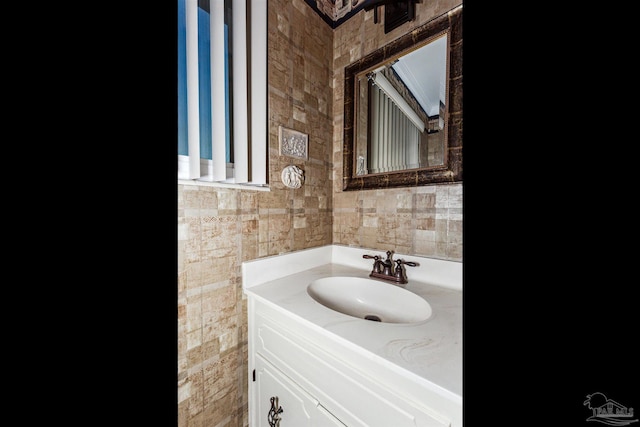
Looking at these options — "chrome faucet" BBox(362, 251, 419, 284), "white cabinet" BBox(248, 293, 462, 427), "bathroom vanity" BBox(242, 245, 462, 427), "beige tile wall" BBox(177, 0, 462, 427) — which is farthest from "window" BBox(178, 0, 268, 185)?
"chrome faucet" BBox(362, 251, 419, 284)

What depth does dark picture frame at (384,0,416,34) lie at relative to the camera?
43.4 inches

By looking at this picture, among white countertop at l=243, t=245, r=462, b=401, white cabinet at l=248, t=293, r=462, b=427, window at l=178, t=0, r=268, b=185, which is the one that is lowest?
white cabinet at l=248, t=293, r=462, b=427

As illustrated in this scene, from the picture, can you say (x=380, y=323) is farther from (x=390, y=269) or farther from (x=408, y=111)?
(x=408, y=111)

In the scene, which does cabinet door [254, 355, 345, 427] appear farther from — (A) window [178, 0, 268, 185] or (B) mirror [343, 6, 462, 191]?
(B) mirror [343, 6, 462, 191]

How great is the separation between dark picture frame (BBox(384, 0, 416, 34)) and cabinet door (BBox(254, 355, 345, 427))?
1.52 m

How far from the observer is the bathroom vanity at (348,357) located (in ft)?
1.83

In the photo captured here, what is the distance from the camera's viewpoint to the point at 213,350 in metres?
0.95

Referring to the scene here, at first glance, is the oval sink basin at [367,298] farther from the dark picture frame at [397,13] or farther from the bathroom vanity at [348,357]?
the dark picture frame at [397,13]

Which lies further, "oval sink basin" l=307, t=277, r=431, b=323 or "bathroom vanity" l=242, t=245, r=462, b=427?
"oval sink basin" l=307, t=277, r=431, b=323

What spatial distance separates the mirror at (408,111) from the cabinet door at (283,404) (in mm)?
908
